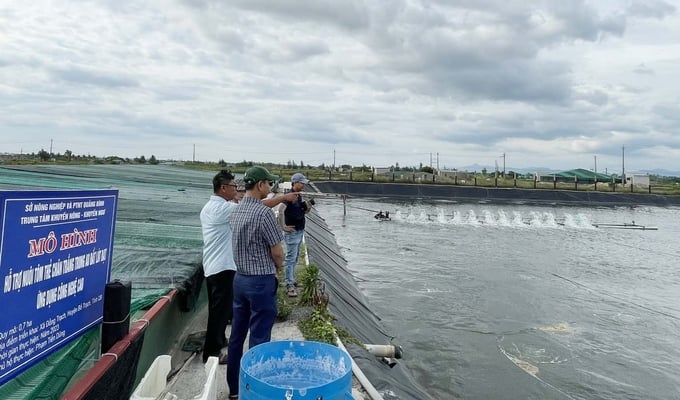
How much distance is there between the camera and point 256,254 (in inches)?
143

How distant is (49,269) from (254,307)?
1.47 meters

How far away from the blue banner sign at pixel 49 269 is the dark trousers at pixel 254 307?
3.30 ft

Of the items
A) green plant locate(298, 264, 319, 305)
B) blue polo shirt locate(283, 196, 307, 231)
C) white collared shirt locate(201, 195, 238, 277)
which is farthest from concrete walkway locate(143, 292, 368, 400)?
blue polo shirt locate(283, 196, 307, 231)

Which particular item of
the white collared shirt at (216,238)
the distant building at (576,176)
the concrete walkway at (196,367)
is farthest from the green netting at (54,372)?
the distant building at (576,176)

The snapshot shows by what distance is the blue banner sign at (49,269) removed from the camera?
2.38 meters

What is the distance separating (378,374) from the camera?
526 centimetres

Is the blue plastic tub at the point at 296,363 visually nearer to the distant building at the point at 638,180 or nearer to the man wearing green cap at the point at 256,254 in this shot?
the man wearing green cap at the point at 256,254

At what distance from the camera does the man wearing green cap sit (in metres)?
3.63

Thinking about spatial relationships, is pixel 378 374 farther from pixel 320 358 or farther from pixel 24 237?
pixel 24 237

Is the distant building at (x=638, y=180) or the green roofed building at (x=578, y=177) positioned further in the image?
the green roofed building at (x=578, y=177)

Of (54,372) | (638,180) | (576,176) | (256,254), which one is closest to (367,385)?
(256,254)

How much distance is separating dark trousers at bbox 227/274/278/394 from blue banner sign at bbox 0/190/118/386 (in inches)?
39.6

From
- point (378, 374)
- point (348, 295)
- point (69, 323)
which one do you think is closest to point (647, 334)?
point (348, 295)

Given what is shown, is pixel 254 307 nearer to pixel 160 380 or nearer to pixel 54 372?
pixel 160 380
